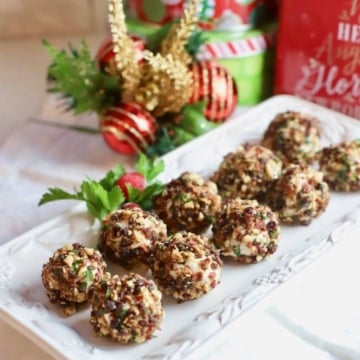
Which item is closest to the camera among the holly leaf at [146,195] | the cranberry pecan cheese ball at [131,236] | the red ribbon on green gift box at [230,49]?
the cranberry pecan cheese ball at [131,236]

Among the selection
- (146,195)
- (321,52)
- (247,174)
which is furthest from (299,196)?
(321,52)

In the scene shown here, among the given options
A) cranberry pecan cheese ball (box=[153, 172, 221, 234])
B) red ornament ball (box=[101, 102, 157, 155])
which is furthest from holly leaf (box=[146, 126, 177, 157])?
cranberry pecan cheese ball (box=[153, 172, 221, 234])

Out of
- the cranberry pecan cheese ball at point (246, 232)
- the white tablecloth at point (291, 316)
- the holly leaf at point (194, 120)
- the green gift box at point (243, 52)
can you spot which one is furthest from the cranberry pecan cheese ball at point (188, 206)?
the green gift box at point (243, 52)

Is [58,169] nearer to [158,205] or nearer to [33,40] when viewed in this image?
[158,205]

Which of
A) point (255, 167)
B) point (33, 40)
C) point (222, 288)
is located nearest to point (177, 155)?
point (255, 167)

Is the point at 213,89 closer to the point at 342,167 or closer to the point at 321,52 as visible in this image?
the point at 321,52

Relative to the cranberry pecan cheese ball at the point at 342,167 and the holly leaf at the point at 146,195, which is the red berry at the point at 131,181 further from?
the cranberry pecan cheese ball at the point at 342,167
